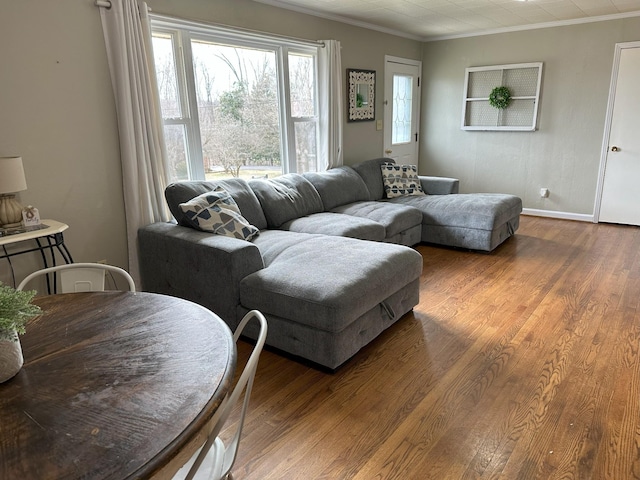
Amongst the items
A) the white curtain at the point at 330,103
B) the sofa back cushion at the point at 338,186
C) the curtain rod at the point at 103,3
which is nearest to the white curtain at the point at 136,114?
the curtain rod at the point at 103,3

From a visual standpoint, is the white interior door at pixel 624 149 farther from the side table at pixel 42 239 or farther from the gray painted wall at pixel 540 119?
the side table at pixel 42 239

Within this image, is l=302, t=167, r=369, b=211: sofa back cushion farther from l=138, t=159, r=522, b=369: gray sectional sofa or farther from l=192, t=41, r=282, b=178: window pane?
l=192, t=41, r=282, b=178: window pane

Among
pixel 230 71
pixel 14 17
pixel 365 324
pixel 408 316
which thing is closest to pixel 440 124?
pixel 230 71

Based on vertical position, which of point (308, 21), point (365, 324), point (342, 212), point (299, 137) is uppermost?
point (308, 21)

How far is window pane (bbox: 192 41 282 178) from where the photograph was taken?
3566mm

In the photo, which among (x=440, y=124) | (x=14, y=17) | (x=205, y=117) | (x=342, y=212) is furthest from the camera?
(x=440, y=124)

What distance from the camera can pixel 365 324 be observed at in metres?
2.42

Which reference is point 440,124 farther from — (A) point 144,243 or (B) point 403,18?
(A) point 144,243

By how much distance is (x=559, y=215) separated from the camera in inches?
215

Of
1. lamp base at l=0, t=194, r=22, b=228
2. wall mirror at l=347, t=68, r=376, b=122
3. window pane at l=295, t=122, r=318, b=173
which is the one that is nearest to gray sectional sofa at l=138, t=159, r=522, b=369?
window pane at l=295, t=122, r=318, b=173

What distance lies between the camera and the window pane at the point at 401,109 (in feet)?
19.0

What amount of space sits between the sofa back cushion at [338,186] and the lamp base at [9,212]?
242 centimetres

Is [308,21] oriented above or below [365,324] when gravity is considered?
above

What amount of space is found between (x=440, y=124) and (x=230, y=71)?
3.50 metres
